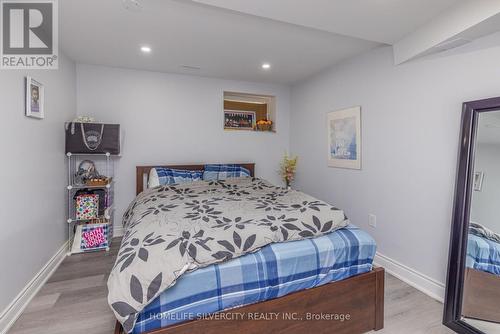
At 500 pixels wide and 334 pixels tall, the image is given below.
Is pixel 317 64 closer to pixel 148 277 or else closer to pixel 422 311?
pixel 422 311

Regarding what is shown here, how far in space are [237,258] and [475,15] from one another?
7.14 feet

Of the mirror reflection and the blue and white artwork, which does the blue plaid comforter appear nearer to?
the mirror reflection

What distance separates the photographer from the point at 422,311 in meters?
1.98

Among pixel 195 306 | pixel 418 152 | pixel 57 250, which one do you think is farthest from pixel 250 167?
pixel 195 306

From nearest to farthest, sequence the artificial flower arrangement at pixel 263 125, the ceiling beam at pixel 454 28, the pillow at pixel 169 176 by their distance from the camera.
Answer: the ceiling beam at pixel 454 28 < the pillow at pixel 169 176 < the artificial flower arrangement at pixel 263 125

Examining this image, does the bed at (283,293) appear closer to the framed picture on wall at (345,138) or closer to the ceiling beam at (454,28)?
the framed picture on wall at (345,138)

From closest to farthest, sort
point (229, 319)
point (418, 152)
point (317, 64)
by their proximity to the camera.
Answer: point (229, 319) → point (418, 152) → point (317, 64)

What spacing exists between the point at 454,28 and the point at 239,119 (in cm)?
314

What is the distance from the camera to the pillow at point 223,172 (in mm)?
3576

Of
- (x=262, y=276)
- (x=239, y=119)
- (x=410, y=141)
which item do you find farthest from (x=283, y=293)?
(x=239, y=119)

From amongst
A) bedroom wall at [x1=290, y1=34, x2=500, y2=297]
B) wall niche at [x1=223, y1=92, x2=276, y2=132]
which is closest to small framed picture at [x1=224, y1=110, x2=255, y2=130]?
wall niche at [x1=223, y1=92, x2=276, y2=132]

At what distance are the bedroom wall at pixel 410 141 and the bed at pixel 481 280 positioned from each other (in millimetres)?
309

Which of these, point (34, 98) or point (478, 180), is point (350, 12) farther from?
point (34, 98)

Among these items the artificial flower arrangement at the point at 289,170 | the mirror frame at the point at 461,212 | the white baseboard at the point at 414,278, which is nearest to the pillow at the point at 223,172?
the artificial flower arrangement at the point at 289,170
